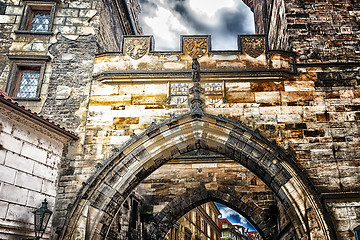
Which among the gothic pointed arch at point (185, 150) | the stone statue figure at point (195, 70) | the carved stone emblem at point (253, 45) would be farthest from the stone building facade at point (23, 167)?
the carved stone emblem at point (253, 45)

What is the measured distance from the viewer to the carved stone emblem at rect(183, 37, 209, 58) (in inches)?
291

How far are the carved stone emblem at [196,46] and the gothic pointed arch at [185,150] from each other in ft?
4.36

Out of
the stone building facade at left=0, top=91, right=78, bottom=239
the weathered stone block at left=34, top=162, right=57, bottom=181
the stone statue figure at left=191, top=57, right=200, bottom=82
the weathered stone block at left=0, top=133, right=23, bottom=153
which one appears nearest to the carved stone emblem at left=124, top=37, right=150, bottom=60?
the stone statue figure at left=191, top=57, right=200, bottom=82

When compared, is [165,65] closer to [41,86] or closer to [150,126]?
[150,126]

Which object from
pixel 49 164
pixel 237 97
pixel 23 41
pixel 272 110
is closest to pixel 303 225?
pixel 272 110

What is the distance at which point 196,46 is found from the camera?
7.46 m

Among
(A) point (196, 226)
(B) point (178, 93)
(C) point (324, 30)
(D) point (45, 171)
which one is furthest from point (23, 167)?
(A) point (196, 226)

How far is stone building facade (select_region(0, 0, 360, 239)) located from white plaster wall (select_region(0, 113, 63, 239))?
484 mm

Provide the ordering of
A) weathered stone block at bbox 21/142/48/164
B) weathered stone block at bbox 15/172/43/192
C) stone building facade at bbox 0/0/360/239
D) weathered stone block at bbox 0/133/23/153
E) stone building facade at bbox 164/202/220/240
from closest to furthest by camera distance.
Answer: weathered stone block at bbox 0/133/23/153, weathered stone block at bbox 15/172/43/192, weathered stone block at bbox 21/142/48/164, stone building facade at bbox 0/0/360/239, stone building facade at bbox 164/202/220/240

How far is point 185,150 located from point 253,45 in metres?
2.44

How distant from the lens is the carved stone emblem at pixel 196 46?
291 inches

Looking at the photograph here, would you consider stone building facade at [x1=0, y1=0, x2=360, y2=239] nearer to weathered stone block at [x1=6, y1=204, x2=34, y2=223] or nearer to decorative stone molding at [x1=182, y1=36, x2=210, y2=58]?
decorative stone molding at [x1=182, y1=36, x2=210, y2=58]

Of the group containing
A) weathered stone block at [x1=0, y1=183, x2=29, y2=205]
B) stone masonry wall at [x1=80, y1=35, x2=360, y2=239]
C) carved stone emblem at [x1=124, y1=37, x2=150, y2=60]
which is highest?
carved stone emblem at [x1=124, y1=37, x2=150, y2=60]

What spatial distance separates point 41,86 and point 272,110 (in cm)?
441
